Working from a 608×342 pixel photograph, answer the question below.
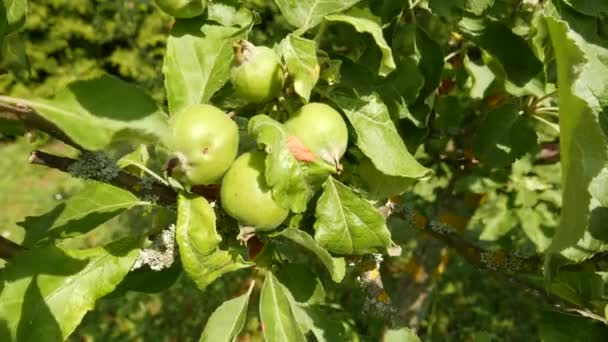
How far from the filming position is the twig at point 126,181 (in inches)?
38.7

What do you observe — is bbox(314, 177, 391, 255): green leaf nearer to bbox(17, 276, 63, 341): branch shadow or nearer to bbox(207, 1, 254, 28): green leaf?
bbox(207, 1, 254, 28): green leaf

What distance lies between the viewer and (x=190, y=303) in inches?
152

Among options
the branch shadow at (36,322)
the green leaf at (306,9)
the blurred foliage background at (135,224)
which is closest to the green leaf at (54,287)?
the branch shadow at (36,322)

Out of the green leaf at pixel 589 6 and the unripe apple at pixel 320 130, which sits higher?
the green leaf at pixel 589 6

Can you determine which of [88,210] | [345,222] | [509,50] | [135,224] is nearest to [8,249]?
[88,210]

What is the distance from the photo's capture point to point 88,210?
3.52 ft

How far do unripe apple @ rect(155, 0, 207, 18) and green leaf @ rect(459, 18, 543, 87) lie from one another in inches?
26.5

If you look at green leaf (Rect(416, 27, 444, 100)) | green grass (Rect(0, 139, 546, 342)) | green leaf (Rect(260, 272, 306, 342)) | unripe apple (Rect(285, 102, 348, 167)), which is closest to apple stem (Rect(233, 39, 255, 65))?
unripe apple (Rect(285, 102, 348, 167))

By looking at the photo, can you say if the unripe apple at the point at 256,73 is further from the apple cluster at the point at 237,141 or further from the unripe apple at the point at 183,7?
the unripe apple at the point at 183,7

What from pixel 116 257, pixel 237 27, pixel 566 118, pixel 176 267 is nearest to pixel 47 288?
pixel 116 257

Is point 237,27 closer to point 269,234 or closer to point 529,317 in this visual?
point 269,234

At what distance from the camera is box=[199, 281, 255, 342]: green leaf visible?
1155mm

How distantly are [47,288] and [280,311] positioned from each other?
1.31 ft

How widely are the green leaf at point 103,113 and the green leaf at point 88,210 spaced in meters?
0.27
